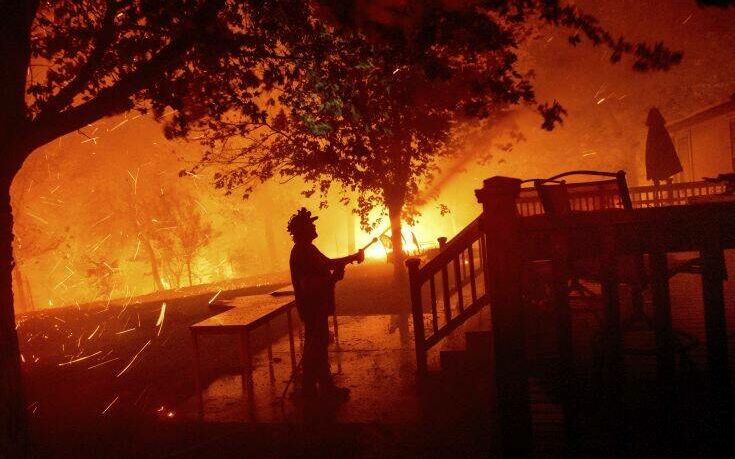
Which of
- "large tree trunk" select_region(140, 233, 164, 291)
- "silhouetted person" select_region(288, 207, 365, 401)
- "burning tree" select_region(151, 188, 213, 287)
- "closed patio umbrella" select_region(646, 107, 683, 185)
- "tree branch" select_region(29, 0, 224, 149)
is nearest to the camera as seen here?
"tree branch" select_region(29, 0, 224, 149)

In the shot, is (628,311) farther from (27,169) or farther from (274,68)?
(27,169)

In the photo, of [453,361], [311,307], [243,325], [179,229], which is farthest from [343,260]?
[179,229]

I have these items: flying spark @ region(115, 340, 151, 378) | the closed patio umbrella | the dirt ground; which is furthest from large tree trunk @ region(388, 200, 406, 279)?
the closed patio umbrella

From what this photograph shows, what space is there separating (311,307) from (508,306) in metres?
3.01

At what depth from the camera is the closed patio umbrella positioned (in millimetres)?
11750

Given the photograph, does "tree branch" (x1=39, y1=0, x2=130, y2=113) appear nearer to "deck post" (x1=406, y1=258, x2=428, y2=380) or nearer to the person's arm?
the person's arm

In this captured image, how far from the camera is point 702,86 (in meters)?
26.1

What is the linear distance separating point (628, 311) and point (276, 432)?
4.84 meters

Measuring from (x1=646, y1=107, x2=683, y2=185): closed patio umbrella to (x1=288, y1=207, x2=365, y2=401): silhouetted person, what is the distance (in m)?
9.76

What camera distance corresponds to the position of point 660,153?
11.9m

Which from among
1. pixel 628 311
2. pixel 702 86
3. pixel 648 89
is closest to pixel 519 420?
pixel 628 311

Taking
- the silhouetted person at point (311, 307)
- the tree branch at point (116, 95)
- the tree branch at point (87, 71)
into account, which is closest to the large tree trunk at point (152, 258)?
the tree branch at point (87, 71)

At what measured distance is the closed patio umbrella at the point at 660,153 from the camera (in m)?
11.8

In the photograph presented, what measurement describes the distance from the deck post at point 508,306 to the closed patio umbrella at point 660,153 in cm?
1070
